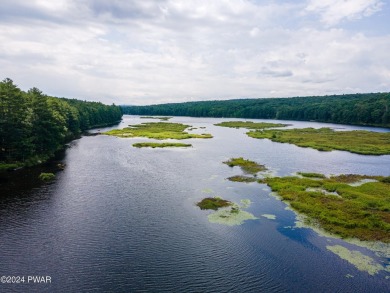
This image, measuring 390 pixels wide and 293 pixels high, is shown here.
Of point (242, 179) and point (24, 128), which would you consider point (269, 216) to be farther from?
point (24, 128)

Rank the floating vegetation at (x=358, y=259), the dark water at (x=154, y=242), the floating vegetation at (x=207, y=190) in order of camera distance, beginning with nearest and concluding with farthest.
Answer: the dark water at (x=154, y=242), the floating vegetation at (x=358, y=259), the floating vegetation at (x=207, y=190)

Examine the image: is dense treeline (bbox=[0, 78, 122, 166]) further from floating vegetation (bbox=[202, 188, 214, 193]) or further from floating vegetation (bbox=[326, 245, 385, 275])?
floating vegetation (bbox=[326, 245, 385, 275])

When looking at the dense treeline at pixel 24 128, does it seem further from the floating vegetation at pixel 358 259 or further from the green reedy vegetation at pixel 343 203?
the floating vegetation at pixel 358 259

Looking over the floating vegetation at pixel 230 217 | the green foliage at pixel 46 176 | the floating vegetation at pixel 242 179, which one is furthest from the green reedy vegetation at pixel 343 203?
the green foliage at pixel 46 176

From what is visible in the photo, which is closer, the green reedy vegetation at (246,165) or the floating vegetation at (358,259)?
the floating vegetation at (358,259)

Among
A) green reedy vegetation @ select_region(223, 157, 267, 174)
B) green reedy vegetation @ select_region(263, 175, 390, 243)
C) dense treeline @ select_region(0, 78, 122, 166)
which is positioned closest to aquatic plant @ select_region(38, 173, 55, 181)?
dense treeline @ select_region(0, 78, 122, 166)

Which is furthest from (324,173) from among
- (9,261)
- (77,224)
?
(9,261)

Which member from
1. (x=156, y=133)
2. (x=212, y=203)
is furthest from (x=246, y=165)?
(x=156, y=133)
